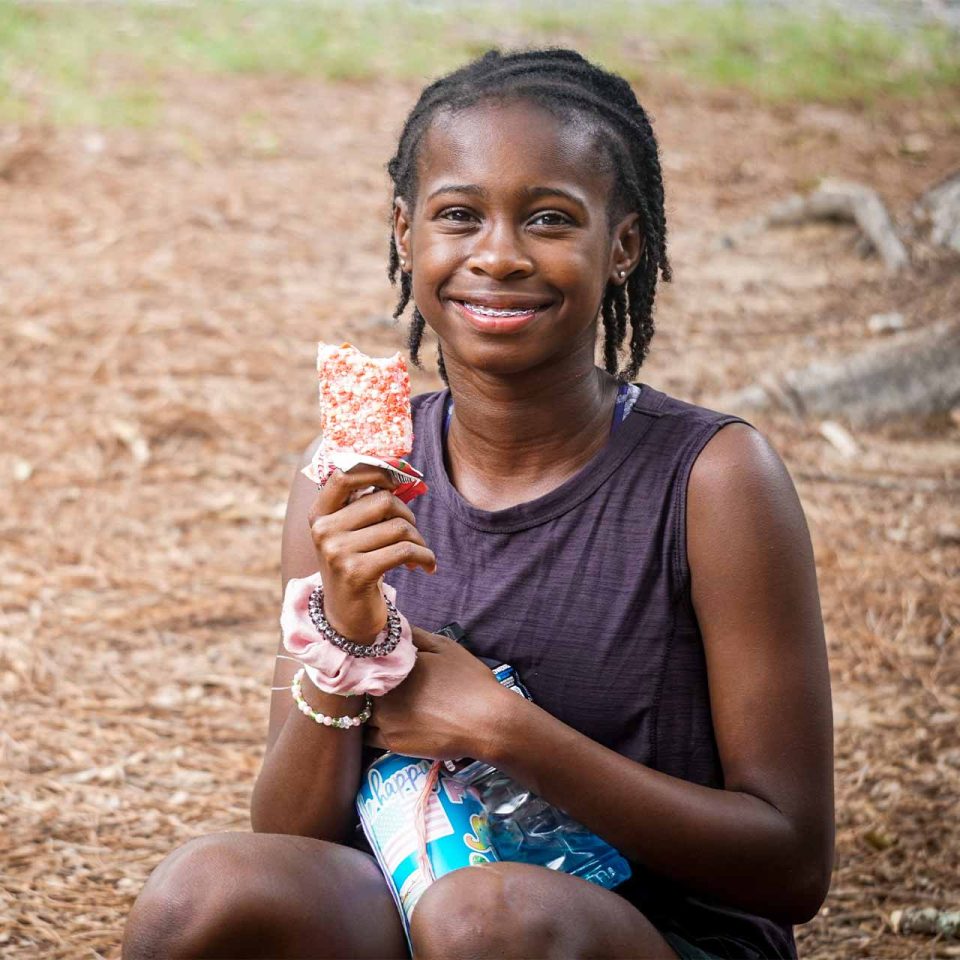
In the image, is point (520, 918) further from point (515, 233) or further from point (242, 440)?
point (242, 440)

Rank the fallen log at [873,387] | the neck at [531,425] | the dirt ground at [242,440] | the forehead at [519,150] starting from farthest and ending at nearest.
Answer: the fallen log at [873,387], the dirt ground at [242,440], the neck at [531,425], the forehead at [519,150]

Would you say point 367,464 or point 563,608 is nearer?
point 367,464

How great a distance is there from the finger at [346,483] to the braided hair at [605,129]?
0.52 meters

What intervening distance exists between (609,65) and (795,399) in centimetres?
512

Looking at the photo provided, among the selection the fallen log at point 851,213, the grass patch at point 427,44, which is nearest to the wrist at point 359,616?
the fallen log at point 851,213

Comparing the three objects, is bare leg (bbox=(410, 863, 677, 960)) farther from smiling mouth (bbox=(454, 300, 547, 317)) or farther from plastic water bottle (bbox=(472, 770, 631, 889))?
smiling mouth (bbox=(454, 300, 547, 317))

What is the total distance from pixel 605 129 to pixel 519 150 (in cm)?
20

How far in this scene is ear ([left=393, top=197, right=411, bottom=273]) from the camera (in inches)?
104

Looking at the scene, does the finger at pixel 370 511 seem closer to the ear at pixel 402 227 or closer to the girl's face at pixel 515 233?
the girl's face at pixel 515 233

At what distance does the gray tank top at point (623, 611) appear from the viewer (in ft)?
7.59

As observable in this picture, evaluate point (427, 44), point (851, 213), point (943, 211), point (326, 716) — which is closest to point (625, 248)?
point (326, 716)

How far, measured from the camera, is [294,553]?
8.52ft

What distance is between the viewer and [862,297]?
699cm

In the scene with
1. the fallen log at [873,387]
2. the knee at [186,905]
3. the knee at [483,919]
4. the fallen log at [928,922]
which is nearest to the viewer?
the knee at [483,919]
